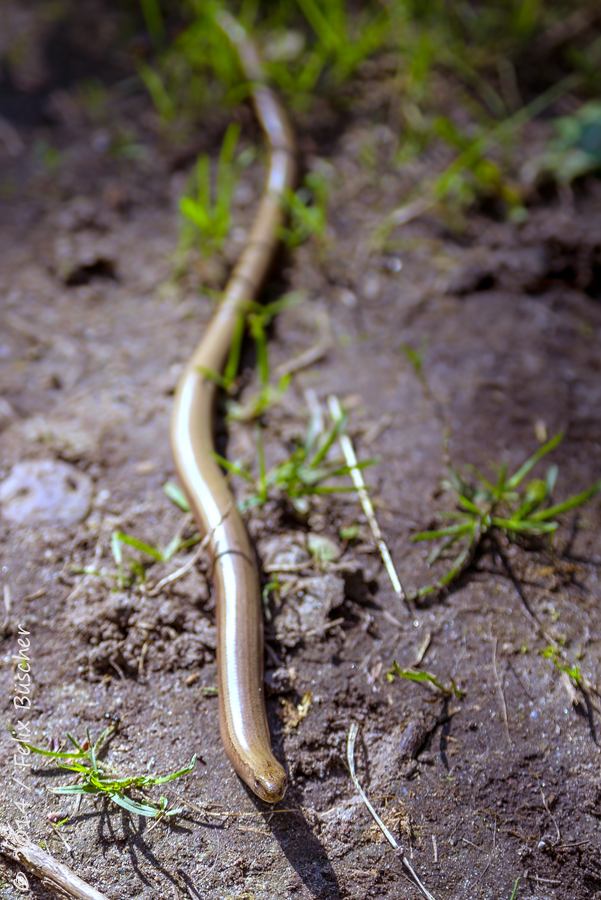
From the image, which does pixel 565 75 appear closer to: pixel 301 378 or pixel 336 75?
pixel 336 75

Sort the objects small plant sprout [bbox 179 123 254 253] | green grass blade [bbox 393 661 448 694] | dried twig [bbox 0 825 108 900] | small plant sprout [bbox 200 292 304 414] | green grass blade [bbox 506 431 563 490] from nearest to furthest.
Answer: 1. dried twig [bbox 0 825 108 900]
2. green grass blade [bbox 393 661 448 694]
3. green grass blade [bbox 506 431 563 490]
4. small plant sprout [bbox 200 292 304 414]
5. small plant sprout [bbox 179 123 254 253]

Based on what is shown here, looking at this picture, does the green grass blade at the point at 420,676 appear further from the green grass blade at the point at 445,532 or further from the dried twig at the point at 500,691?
the green grass blade at the point at 445,532

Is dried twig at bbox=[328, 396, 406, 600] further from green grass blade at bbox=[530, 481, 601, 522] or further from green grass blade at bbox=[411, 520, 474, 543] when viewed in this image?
green grass blade at bbox=[530, 481, 601, 522]

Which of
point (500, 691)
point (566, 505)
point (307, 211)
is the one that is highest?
point (307, 211)

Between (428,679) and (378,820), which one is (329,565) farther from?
(378,820)

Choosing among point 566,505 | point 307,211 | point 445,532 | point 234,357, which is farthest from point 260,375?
point 566,505

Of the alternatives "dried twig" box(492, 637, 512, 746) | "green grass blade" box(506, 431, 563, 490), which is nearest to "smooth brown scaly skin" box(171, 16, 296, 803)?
"dried twig" box(492, 637, 512, 746)

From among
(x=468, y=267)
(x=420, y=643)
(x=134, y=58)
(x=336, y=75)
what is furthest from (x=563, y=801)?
(x=134, y=58)
